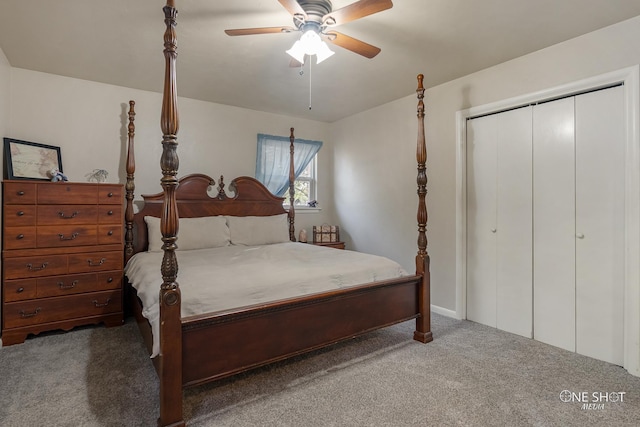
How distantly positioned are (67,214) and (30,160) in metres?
0.63

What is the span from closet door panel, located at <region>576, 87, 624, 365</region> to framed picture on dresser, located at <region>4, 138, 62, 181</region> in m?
4.55

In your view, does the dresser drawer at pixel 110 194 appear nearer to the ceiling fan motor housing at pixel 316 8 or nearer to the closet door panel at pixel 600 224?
Result: the ceiling fan motor housing at pixel 316 8

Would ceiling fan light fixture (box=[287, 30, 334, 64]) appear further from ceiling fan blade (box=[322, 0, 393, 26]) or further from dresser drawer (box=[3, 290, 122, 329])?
dresser drawer (box=[3, 290, 122, 329])

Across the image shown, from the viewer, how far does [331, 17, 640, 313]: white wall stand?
2490mm

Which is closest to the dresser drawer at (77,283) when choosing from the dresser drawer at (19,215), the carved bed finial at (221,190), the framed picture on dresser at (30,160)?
the dresser drawer at (19,215)

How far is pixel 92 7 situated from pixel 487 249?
3.64m

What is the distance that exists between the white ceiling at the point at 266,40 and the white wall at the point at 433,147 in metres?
0.14

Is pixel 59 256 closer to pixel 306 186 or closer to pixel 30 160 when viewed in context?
pixel 30 160

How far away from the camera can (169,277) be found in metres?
1.62

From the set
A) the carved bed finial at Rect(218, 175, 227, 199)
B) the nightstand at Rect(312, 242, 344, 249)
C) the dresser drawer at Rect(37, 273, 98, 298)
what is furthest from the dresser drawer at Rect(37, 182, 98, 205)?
the nightstand at Rect(312, 242, 344, 249)

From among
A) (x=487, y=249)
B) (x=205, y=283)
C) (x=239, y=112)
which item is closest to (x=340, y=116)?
(x=239, y=112)

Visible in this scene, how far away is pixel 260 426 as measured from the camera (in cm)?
169

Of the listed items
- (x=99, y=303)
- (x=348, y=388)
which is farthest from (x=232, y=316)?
(x=99, y=303)

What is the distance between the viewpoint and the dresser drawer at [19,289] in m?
2.63
